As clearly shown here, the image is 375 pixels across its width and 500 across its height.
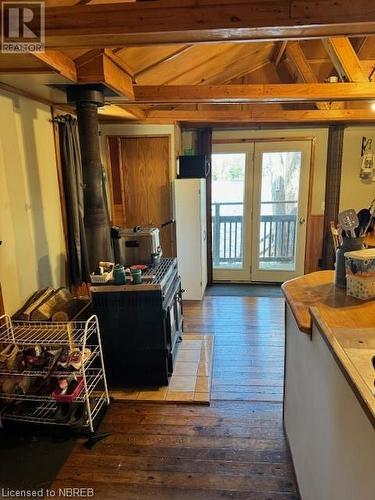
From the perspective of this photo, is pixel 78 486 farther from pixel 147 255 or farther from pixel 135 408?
pixel 147 255

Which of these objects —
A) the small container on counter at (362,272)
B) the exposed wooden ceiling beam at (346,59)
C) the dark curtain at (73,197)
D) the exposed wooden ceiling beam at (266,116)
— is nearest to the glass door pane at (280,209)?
the exposed wooden ceiling beam at (266,116)

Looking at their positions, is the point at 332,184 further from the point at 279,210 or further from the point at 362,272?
the point at 362,272

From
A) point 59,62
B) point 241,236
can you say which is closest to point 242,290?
point 241,236

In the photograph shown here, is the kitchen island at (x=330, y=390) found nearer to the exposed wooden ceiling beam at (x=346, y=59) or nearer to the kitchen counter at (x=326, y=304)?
the kitchen counter at (x=326, y=304)

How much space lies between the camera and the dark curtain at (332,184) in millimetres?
4543

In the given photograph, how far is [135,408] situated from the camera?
239 centimetres

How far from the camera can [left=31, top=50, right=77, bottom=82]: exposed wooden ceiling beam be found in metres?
1.81

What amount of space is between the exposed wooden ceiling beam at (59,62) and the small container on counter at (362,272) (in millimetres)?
1865

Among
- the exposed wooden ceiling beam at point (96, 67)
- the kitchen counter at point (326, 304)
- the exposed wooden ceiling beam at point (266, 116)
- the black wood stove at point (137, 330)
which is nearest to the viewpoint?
the kitchen counter at point (326, 304)

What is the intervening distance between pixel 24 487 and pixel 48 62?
2301 millimetres

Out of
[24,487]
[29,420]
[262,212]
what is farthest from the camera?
[262,212]

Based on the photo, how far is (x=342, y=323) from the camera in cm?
135

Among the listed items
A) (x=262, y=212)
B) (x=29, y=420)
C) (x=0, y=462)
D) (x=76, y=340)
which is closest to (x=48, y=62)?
A: (x=76, y=340)

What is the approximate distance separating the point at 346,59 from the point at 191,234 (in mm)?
2405
